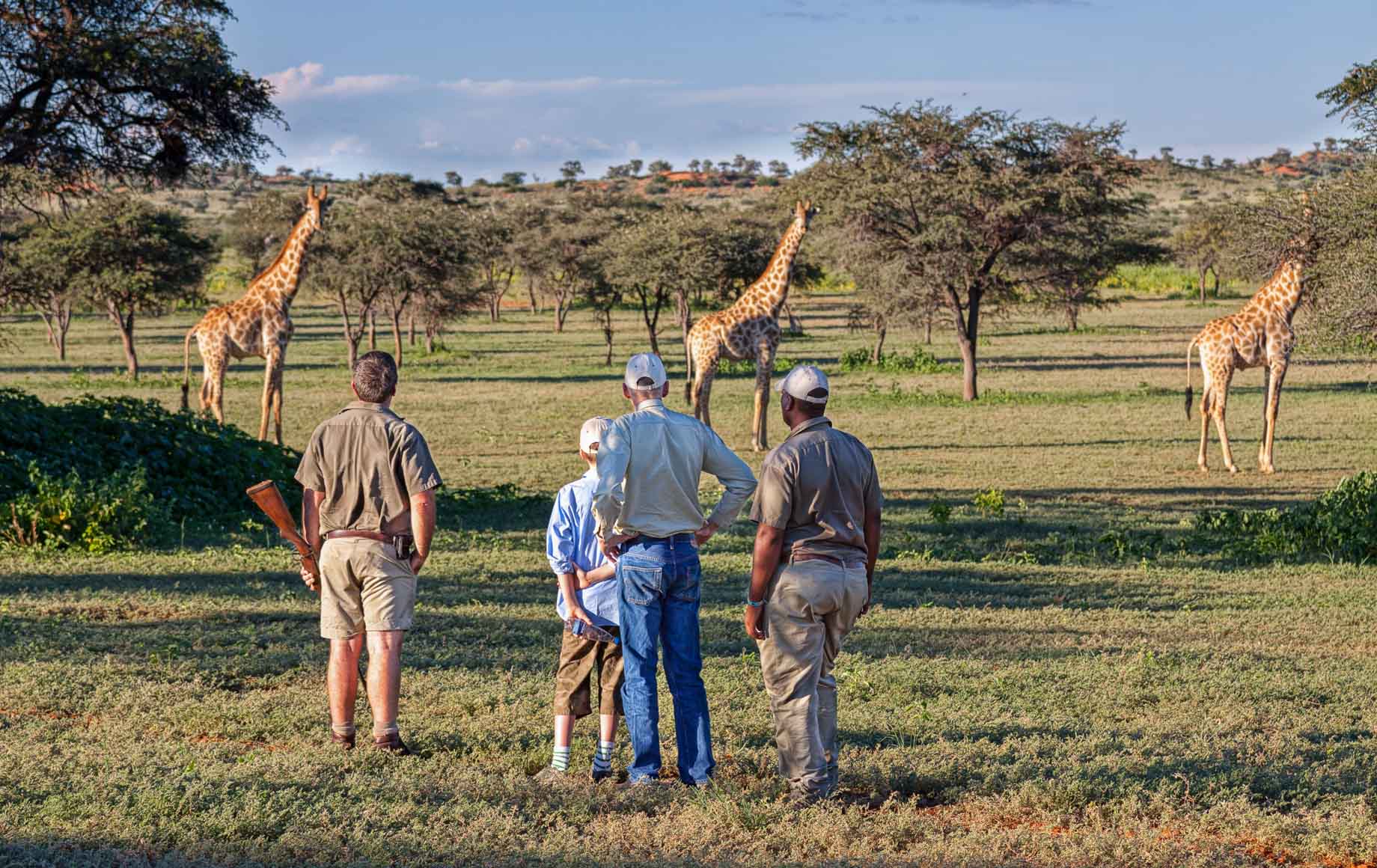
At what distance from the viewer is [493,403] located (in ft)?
87.9

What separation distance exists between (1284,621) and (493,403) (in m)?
18.7

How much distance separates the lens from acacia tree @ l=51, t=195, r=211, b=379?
3388cm

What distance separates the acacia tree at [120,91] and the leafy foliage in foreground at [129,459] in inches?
116

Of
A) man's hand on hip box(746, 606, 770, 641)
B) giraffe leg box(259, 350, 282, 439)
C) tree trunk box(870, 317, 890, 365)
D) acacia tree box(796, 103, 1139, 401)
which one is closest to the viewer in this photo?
man's hand on hip box(746, 606, 770, 641)

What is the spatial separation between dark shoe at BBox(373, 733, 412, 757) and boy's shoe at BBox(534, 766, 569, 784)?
68cm

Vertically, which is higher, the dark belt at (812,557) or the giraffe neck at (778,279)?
the giraffe neck at (778,279)

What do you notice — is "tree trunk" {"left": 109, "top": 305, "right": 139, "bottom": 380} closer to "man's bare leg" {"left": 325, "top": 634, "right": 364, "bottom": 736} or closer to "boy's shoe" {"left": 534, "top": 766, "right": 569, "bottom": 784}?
"man's bare leg" {"left": 325, "top": 634, "right": 364, "bottom": 736}

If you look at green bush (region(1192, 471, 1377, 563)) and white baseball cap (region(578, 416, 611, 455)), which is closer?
white baseball cap (region(578, 416, 611, 455))

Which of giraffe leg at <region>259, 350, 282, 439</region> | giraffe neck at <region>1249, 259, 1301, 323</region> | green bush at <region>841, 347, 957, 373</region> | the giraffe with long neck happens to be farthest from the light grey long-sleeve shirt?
green bush at <region>841, 347, 957, 373</region>

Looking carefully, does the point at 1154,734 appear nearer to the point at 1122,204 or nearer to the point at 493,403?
the point at 493,403

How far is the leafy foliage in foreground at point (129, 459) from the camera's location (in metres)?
12.7

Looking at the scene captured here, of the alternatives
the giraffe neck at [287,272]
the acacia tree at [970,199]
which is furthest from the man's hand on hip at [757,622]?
the acacia tree at [970,199]

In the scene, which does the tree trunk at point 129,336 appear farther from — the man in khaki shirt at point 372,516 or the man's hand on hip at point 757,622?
the man's hand on hip at point 757,622

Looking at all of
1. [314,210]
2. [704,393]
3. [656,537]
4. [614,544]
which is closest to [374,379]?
[614,544]
